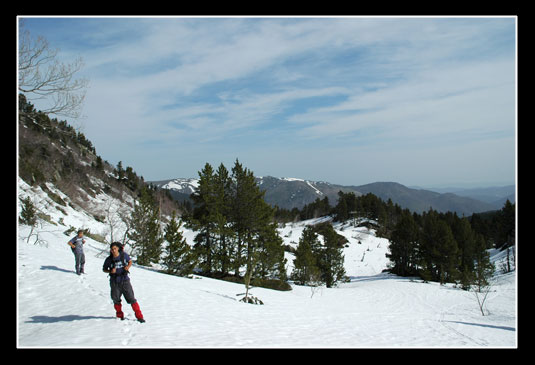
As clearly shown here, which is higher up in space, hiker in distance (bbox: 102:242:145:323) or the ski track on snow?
hiker in distance (bbox: 102:242:145:323)

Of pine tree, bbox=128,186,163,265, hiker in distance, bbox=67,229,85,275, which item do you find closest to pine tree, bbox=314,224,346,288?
pine tree, bbox=128,186,163,265

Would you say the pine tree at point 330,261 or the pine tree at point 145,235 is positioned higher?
the pine tree at point 145,235

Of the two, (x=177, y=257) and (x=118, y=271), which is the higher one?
(x=118, y=271)

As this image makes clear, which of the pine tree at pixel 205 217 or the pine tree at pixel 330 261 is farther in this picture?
the pine tree at pixel 330 261

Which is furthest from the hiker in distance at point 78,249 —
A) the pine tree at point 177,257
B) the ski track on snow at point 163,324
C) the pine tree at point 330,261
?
the pine tree at point 330,261

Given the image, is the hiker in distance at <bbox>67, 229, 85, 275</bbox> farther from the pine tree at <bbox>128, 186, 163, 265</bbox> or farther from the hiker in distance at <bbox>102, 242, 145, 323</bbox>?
the pine tree at <bbox>128, 186, 163, 265</bbox>

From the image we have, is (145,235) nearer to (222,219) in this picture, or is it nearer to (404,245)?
(222,219)

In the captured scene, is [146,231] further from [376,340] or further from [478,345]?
[478,345]

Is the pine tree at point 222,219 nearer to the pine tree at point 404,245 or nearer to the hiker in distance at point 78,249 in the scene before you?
the hiker in distance at point 78,249

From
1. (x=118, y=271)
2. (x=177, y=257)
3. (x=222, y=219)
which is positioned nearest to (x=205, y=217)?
(x=222, y=219)

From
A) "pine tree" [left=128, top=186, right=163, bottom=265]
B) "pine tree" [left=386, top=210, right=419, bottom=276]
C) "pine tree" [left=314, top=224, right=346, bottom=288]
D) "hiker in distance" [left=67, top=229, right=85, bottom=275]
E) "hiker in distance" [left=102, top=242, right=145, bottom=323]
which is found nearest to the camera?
"hiker in distance" [left=102, top=242, right=145, bottom=323]

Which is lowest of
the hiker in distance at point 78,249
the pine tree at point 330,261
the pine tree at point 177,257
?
the pine tree at point 330,261
